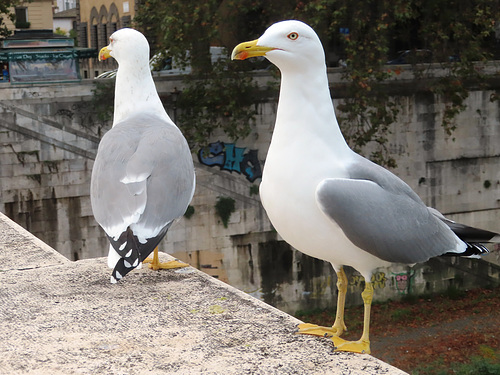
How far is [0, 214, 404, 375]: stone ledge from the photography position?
3088mm

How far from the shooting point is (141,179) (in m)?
4.25

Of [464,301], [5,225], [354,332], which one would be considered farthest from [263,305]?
[464,301]

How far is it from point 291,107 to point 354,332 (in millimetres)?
11551

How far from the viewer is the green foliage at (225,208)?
1589 cm

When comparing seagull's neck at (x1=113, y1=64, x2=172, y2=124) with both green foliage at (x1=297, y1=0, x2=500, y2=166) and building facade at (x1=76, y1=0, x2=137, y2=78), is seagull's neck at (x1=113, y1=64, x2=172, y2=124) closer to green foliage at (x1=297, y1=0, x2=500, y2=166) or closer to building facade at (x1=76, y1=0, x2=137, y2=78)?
green foliage at (x1=297, y1=0, x2=500, y2=166)

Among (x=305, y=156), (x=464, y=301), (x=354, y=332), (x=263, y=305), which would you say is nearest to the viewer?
(x=305, y=156)

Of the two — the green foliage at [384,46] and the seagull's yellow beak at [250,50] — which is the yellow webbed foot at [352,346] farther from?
the green foliage at [384,46]

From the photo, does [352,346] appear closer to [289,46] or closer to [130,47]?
[289,46]

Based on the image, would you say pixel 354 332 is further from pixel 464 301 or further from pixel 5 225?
pixel 5 225

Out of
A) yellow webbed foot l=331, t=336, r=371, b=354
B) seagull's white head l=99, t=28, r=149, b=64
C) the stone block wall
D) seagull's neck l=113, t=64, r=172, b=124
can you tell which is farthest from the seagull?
the stone block wall

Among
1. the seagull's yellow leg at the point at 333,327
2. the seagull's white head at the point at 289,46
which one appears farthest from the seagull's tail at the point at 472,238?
the seagull's white head at the point at 289,46

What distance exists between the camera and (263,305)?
381 centimetres

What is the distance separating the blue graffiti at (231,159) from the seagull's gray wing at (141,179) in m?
11.0

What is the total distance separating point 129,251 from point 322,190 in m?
1.12
